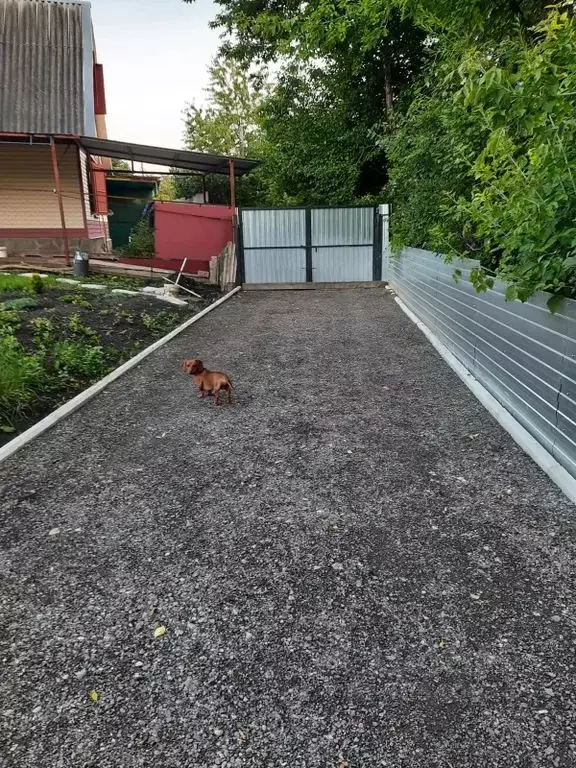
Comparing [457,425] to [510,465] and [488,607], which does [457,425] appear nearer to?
[510,465]

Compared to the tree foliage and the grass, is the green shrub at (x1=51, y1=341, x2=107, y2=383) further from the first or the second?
the tree foliage

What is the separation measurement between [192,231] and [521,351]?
34.4ft

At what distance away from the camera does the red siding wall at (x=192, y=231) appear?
40.2ft

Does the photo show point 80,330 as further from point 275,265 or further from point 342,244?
point 342,244

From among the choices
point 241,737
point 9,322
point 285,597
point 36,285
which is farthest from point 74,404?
point 36,285

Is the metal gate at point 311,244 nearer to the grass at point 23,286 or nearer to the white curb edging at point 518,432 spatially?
the grass at point 23,286

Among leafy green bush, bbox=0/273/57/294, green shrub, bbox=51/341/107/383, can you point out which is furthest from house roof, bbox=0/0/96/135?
green shrub, bbox=51/341/107/383

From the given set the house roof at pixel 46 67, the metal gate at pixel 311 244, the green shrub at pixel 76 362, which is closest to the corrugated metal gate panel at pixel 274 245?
the metal gate at pixel 311 244

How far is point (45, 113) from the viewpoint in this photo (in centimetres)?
1210

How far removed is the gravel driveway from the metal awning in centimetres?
981

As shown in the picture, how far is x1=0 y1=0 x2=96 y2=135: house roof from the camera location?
11945 millimetres

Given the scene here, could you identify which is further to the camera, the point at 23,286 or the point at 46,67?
the point at 46,67

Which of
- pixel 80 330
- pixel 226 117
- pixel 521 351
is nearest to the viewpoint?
pixel 521 351

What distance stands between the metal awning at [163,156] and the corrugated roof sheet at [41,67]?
78 cm
